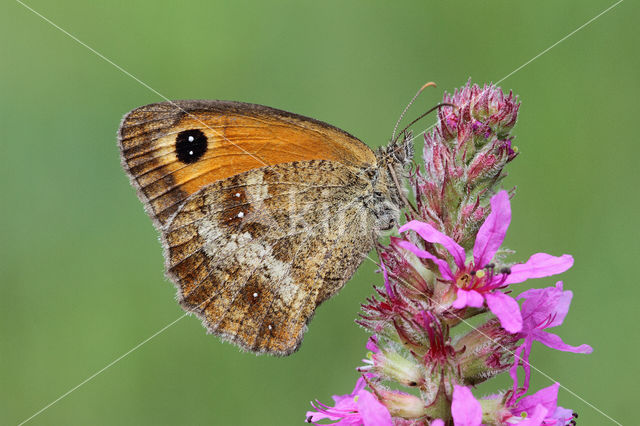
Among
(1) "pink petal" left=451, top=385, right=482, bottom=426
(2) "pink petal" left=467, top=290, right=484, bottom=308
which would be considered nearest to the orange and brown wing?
(2) "pink petal" left=467, top=290, right=484, bottom=308

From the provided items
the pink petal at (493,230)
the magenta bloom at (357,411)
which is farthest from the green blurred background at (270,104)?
the pink petal at (493,230)

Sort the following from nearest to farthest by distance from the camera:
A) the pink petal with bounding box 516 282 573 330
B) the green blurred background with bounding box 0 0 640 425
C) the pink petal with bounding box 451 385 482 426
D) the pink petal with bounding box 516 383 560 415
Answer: the pink petal with bounding box 451 385 482 426
the pink petal with bounding box 516 383 560 415
the pink petal with bounding box 516 282 573 330
the green blurred background with bounding box 0 0 640 425

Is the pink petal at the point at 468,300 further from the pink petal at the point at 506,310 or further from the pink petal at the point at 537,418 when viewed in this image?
the pink petal at the point at 537,418

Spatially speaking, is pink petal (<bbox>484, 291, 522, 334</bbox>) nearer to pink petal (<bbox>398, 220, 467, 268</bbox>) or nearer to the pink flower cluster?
the pink flower cluster

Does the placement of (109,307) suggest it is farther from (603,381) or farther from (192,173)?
(603,381)

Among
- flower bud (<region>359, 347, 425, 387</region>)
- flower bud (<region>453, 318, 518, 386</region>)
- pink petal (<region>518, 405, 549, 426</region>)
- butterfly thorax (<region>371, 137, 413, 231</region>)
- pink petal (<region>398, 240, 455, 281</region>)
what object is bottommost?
pink petal (<region>518, 405, 549, 426</region>)

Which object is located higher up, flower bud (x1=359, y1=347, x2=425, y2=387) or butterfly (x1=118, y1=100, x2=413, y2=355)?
butterfly (x1=118, y1=100, x2=413, y2=355)

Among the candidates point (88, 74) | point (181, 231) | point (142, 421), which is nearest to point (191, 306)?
point (181, 231)
